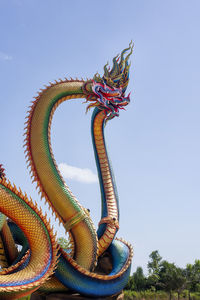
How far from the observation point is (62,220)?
895 cm

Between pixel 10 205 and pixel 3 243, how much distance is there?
276 cm

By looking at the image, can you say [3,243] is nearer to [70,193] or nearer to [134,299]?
[70,193]

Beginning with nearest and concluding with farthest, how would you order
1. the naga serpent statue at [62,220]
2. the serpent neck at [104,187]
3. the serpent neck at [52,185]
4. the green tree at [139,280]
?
the naga serpent statue at [62,220], the serpent neck at [52,185], the serpent neck at [104,187], the green tree at [139,280]

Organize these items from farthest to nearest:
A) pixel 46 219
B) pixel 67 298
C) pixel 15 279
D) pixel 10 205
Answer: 1. pixel 67 298
2. pixel 46 219
3. pixel 10 205
4. pixel 15 279

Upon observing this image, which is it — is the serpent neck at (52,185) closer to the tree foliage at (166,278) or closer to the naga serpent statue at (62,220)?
the naga serpent statue at (62,220)

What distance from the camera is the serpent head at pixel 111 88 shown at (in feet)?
34.8

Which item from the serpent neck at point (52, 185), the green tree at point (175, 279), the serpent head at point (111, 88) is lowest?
the green tree at point (175, 279)

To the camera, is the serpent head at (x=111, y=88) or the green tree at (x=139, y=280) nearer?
the serpent head at (x=111, y=88)

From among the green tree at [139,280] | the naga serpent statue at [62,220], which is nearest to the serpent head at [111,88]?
the naga serpent statue at [62,220]

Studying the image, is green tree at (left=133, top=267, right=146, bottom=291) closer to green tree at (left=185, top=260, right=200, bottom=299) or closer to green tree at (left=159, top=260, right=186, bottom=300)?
green tree at (left=185, top=260, right=200, bottom=299)

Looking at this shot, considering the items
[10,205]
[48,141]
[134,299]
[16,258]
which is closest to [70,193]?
[48,141]

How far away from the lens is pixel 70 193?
359 inches

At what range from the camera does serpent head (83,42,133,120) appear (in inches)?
418

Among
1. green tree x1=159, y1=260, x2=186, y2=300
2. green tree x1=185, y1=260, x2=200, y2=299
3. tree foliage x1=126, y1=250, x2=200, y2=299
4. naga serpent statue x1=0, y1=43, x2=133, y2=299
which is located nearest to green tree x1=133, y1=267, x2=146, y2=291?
tree foliage x1=126, y1=250, x2=200, y2=299
